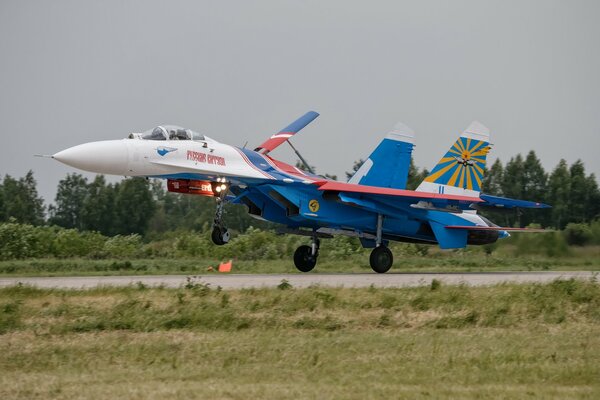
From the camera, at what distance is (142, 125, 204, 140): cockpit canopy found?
772 inches

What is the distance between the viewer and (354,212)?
68.9ft

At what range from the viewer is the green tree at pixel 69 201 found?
50.3m

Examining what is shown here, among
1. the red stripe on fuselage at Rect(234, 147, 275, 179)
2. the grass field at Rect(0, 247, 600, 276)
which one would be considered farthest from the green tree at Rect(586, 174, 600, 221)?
the red stripe on fuselage at Rect(234, 147, 275, 179)

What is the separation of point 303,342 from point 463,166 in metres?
12.1

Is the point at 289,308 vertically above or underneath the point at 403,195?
underneath

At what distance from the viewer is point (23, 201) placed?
Answer: 4834 cm

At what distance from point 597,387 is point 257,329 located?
452 centimetres

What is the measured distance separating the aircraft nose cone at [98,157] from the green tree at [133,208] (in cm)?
2438

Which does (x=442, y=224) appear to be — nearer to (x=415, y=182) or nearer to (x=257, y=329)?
(x=257, y=329)

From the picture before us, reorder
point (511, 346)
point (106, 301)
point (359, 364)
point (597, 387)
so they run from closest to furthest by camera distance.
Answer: point (597, 387) < point (359, 364) < point (511, 346) < point (106, 301)

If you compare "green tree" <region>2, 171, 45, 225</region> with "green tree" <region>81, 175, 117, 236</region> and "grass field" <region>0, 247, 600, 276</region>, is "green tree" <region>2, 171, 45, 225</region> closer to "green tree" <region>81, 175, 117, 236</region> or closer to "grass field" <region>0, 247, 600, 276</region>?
"green tree" <region>81, 175, 117, 236</region>

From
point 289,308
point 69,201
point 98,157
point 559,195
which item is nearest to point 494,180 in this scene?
point 559,195

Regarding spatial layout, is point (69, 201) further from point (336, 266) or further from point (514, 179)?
point (336, 266)

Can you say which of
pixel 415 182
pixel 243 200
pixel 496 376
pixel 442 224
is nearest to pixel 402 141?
pixel 442 224
